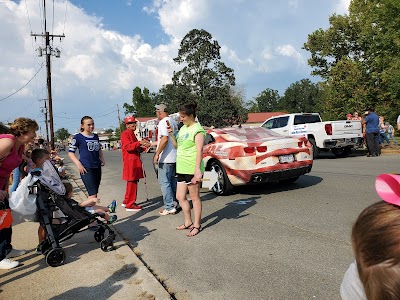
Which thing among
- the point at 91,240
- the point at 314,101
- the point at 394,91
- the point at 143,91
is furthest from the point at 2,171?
the point at 314,101

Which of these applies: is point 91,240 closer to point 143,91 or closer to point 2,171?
point 2,171

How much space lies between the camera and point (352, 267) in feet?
3.92

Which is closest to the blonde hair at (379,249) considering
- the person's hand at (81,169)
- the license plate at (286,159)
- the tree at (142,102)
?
the person's hand at (81,169)

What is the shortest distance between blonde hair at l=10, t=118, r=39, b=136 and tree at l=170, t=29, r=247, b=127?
4432cm

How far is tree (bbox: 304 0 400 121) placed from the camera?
86.8 ft

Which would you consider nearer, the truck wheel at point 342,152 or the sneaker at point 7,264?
the sneaker at point 7,264

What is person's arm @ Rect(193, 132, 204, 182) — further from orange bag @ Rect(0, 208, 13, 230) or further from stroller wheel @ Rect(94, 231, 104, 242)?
orange bag @ Rect(0, 208, 13, 230)

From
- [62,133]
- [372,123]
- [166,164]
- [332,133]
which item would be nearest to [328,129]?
[332,133]

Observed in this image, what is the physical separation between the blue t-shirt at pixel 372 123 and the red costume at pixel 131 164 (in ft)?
32.3

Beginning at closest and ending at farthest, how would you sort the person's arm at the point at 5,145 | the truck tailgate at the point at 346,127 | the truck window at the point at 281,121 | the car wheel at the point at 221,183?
1. the person's arm at the point at 5,145
2. the car wheel at the point at 221,183
3. the truck tailgate at the point at 346,127
4. the truck window at the point at 281,121

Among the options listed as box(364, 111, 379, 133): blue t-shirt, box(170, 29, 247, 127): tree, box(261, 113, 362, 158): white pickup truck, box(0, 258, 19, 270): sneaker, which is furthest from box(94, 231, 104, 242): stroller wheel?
box(170, 29, 247, 127): tree

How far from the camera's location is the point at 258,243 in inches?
173

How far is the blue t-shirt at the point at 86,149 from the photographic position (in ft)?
18.1

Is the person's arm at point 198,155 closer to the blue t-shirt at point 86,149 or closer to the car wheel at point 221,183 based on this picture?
the blue t-shirt at point 86,149
